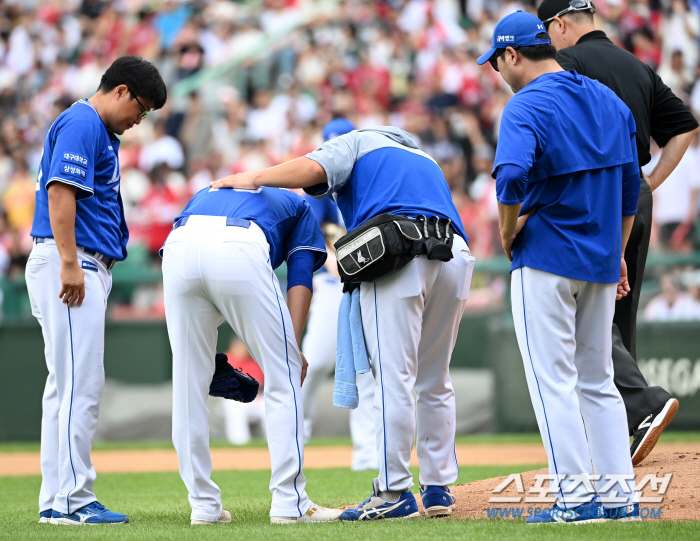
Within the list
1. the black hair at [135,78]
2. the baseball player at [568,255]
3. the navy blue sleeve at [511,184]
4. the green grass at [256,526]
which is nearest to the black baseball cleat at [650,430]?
the baseball player at [568,255]

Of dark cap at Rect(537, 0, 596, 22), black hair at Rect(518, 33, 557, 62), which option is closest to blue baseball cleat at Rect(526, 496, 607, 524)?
black hair at Rect(518, 33, 557, 62)

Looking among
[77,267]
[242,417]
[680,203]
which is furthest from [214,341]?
[680,203]

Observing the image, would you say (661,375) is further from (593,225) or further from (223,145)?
(223,145)

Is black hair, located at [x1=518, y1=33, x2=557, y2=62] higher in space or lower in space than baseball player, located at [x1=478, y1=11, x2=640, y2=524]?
higher

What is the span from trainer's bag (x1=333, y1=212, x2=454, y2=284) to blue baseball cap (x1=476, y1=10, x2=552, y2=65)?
0.78 metres

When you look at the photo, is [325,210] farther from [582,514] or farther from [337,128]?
[582,514]

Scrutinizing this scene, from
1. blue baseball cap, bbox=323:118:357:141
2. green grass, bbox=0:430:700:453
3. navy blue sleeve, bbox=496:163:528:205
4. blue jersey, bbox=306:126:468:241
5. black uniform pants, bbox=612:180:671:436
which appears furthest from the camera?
green grass, bbox=0:430:700:453

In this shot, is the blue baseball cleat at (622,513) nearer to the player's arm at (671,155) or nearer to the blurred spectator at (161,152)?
the player's arm at (671,155)

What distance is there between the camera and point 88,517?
4098 mm

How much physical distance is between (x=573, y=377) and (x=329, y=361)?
10.9ft

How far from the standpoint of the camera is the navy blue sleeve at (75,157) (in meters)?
4.15

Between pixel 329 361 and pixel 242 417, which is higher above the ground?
pixel 329 361

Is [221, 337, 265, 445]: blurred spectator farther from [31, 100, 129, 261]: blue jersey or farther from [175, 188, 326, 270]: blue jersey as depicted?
[175, 188, 326, 270]: blue jersey

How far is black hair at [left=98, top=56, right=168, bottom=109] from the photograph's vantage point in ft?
14.4
